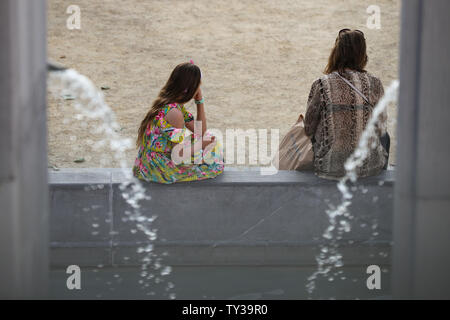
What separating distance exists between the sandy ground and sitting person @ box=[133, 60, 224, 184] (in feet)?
11.3

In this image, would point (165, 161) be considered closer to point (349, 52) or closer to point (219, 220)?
point (219, 220)

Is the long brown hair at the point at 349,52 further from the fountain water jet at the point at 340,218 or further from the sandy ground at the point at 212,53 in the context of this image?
the sandy ground at the point at 212,53

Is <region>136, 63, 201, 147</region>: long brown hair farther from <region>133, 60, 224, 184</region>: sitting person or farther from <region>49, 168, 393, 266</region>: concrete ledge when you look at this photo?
<region>49, 168, 393, 266</region>: concrete ledge

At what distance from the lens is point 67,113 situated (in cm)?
1008

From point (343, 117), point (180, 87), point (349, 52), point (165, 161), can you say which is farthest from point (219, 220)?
→ point (349, 52)

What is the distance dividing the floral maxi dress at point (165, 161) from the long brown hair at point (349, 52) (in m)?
1.02

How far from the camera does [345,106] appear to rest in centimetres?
479

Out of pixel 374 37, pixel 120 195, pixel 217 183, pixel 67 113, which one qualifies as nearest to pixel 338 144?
pixel 217 183

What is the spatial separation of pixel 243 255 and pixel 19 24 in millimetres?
2371

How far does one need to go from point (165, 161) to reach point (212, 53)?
8.37 metres

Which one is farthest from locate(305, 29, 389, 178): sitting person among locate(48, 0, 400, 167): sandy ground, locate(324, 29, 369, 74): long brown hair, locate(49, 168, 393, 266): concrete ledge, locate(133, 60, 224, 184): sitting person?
locate(48, 0, 400, 167): sandy ground

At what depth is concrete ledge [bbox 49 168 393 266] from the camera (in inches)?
183

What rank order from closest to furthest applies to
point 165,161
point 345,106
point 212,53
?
point 165,161
point 345,106
point 212,53

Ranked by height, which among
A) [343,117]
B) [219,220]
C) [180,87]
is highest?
[180,87]
